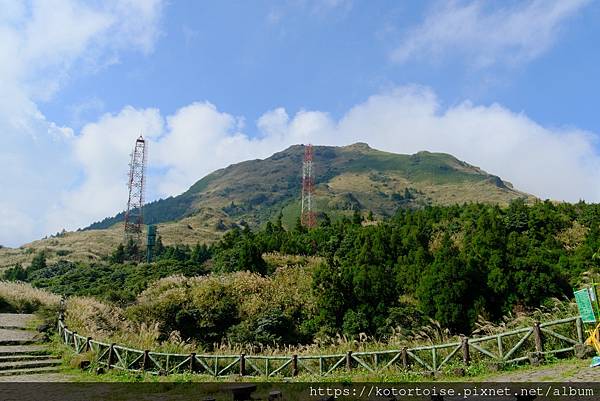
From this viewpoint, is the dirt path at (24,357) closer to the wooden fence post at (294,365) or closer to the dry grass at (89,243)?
the wooden fence post at (294,365)

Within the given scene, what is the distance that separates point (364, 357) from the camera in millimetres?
12070

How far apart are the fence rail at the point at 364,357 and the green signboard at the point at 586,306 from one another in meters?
0.78

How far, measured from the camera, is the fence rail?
9977mm

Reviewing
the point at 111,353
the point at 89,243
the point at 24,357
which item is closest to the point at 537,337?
the point at 111,353

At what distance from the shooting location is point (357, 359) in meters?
11.9

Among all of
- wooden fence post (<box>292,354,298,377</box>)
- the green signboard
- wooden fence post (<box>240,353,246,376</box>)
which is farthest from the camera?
wooden fence post (<box>240,353,246,376</box>)

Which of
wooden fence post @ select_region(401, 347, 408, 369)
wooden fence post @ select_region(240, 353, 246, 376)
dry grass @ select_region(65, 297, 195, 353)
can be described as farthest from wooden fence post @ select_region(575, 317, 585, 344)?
dry grass @ select_region(65, 297, 195, 353)

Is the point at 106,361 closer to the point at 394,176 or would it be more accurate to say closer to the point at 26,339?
the point at 26,339

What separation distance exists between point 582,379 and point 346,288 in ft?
66.5

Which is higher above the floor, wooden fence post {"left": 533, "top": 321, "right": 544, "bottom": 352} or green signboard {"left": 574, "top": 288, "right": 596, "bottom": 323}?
green signboard {"left": 574, "top": 288, "right": 596, "bottom": 323}

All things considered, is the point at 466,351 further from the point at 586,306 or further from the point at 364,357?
the point at 586,306

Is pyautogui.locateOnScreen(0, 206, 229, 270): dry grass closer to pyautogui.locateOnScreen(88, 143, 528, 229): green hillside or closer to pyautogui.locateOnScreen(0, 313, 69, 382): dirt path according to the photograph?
pyautogui.locateOnScreen(88, 143, 528, 229): green hillside

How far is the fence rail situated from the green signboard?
782 millimetres

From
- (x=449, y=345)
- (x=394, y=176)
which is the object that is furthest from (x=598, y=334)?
(x=394, y=176)
